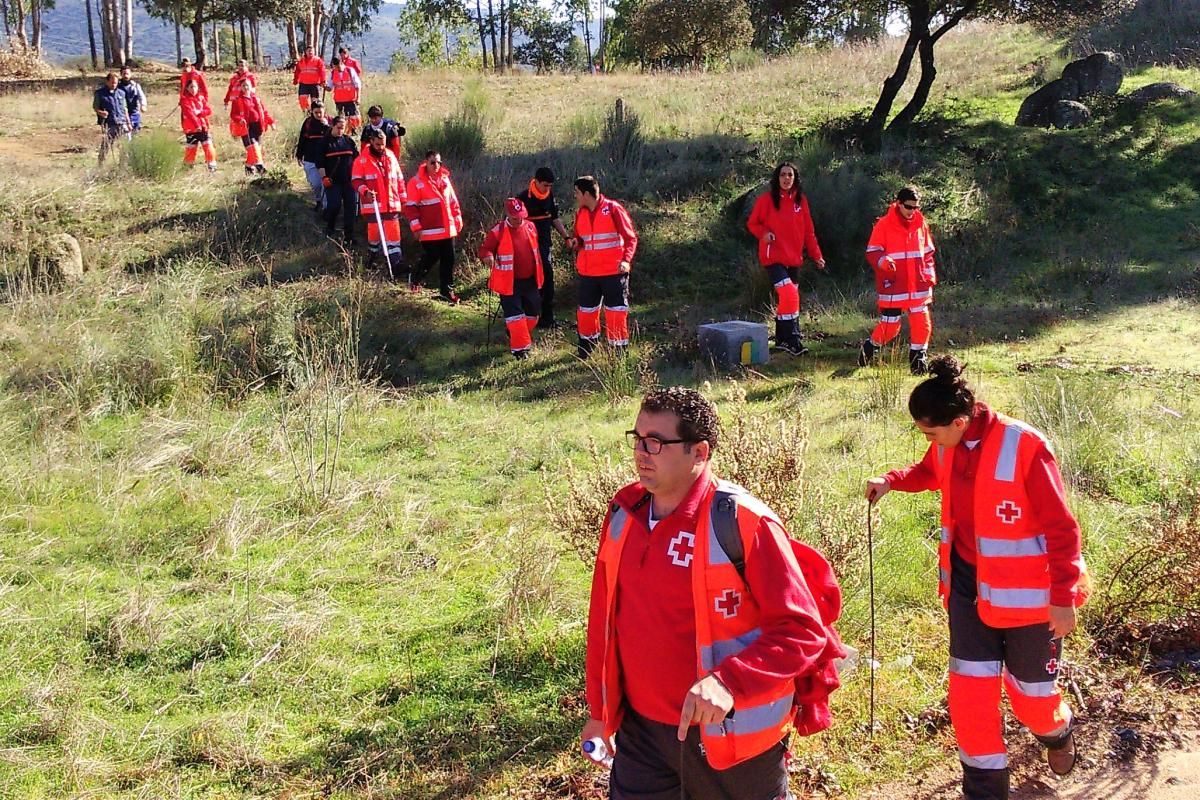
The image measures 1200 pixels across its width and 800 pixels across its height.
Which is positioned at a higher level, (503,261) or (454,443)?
(503,261)

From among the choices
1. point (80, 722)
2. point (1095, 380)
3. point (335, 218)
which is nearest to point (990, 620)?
point (80, 722)

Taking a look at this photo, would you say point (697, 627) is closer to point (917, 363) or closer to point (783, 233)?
point (917, 363)

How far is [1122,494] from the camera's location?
6.73 meters

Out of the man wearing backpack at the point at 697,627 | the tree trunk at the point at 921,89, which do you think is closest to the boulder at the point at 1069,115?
the tree trunk at the point at 921,89

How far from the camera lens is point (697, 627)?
270 cm

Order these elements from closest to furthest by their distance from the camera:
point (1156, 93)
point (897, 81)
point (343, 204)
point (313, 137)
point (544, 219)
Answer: point (544, 219), point (313, 137), point (343, 204), point (897, 81), point (1156, 93)

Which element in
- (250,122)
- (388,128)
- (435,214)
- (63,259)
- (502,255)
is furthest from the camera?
(250,122)

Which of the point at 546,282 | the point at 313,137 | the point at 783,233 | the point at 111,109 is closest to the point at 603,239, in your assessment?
the point at 783,233

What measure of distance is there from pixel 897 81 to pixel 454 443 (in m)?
13.0

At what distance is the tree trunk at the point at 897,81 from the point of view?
58.1 ft

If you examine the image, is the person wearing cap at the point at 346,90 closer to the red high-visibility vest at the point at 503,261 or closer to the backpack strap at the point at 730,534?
the red high-visibility vest at the point at 503,261

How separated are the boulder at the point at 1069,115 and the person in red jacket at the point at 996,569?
55.7 ft

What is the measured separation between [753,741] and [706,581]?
1.46 feet

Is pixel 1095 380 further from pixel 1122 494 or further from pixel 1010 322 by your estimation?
pixel 1010 322
